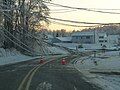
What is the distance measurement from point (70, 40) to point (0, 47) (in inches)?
4575

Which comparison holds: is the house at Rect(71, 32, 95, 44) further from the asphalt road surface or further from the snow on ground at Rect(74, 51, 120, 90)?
the asphalt road surface

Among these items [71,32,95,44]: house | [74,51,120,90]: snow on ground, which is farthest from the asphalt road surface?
[71,32,95,44]: house

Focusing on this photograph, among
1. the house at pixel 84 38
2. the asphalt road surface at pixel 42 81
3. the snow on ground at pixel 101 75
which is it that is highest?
the house at pixel 84 38

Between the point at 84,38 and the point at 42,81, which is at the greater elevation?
the point at 84,38

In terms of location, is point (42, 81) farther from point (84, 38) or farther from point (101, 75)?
point (84, 38)

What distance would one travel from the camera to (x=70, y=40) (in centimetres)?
16812

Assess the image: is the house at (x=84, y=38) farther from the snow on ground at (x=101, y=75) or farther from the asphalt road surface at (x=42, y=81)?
the asphalt road surface at (x=42, y=81)

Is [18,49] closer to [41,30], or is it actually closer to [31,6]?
[31,6]

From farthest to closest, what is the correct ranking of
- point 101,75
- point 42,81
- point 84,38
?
1. point 84,38
2. point 101,75
3. point 42,81

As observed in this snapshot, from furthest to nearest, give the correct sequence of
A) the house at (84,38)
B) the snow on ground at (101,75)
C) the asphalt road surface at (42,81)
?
the house at (84,38)
the snow on ground at (101,75)
the asphalt road surface at (42,81)

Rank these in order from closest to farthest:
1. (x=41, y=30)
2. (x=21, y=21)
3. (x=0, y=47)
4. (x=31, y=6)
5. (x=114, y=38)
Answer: (x=0, y=47) < (x=21, y=21) < (x=31, y=6) < (x=41, y=30) < (x=114, y=38)

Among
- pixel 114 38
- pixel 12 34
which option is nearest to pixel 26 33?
pixel 12 34

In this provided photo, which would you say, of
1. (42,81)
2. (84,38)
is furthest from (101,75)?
(84,38)

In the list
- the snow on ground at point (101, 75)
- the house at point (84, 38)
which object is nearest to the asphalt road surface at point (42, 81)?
the snow on ground at point (101, 75)
